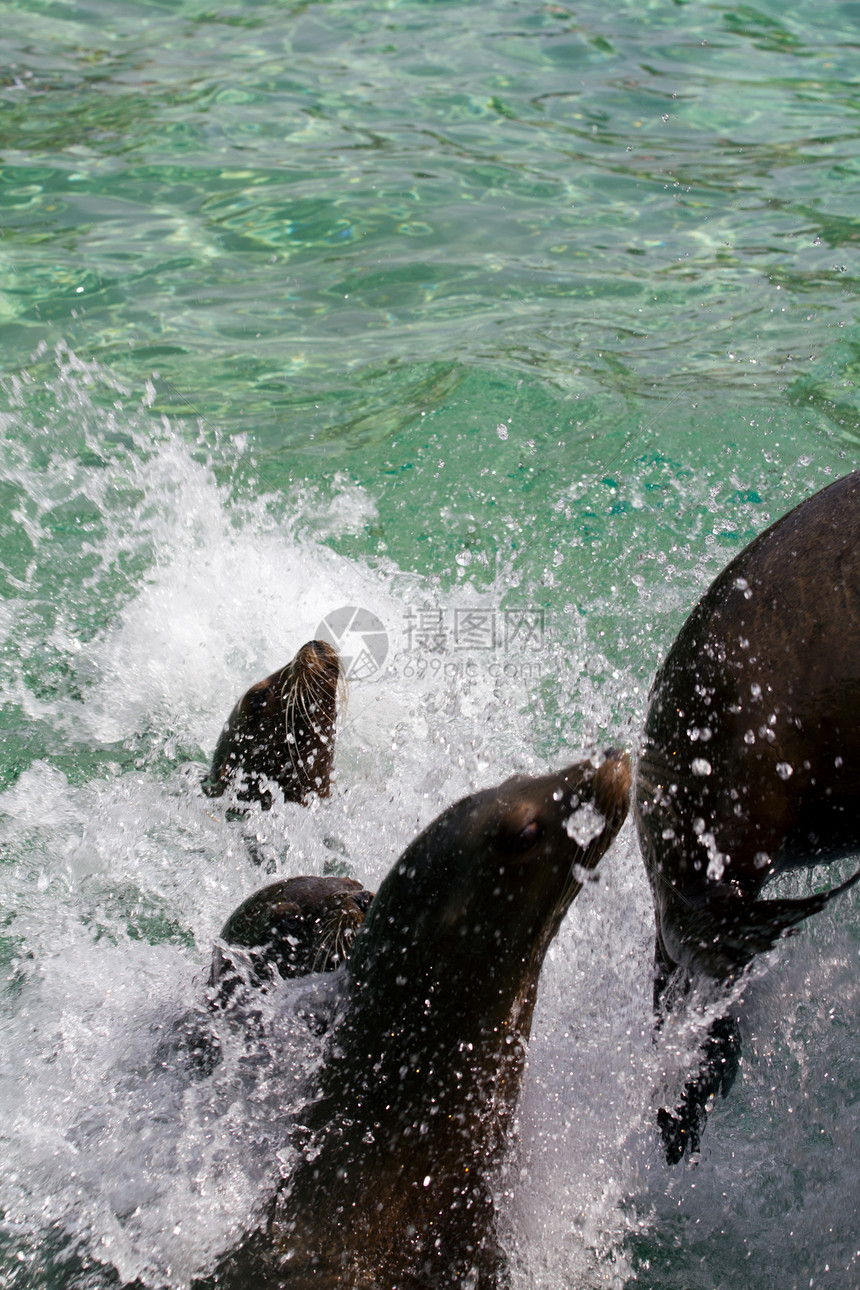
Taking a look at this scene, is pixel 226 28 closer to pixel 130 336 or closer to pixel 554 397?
pixel 130 336

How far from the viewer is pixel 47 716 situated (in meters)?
5.17

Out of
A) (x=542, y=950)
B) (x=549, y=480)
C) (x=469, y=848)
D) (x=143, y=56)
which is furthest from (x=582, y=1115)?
(x=143, y=56)

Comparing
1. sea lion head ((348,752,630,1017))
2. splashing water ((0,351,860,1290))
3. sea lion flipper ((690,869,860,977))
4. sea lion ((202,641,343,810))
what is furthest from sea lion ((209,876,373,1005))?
sea lion flipper ((690,869,860,977))

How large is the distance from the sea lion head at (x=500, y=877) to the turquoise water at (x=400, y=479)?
328mm

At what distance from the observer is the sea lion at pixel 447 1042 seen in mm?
2607

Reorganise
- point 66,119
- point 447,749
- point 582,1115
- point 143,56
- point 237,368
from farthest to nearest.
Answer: point 143,56 → point 66,119 → point 237,368 → point 447,749 → point 582,1115

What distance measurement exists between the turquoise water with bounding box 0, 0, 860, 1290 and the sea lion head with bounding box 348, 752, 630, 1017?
0.33 metres

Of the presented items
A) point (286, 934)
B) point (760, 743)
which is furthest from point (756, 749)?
point (286, 934)

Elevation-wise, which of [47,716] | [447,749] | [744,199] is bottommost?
[47,716]

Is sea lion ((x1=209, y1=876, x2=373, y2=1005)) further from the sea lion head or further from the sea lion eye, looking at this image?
the sea lion eye

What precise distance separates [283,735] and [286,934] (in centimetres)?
95

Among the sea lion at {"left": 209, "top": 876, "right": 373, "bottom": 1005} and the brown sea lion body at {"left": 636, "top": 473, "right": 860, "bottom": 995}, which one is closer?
the brown sea lion body at {"left": 636, "top": 473, "right": 860, "bottom": 995}

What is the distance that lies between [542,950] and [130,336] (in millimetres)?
6214

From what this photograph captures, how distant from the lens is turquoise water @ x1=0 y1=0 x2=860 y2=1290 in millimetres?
3039
